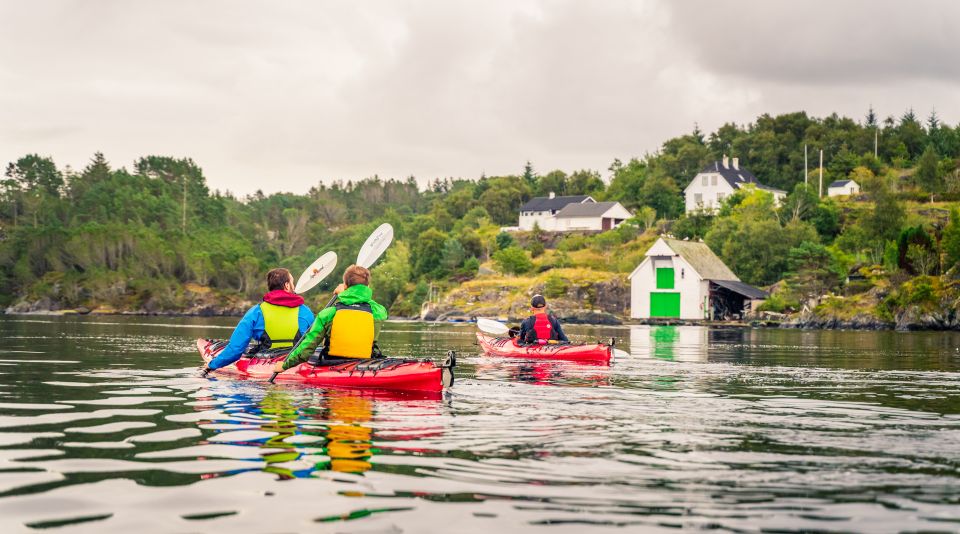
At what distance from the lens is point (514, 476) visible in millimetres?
8312

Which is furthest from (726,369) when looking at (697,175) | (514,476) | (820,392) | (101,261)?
(101,261)

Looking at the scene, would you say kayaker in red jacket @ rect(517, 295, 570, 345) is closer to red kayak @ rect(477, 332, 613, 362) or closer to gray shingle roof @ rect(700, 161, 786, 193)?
red kayak @ rect(477, 332, 613, 362)

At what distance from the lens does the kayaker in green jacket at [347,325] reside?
15.2m

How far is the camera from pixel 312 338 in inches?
611

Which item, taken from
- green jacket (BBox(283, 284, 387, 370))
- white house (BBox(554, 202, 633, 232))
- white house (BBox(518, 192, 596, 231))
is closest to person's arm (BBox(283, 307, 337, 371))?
green jacket (BBox(283, 284, 387, 370))

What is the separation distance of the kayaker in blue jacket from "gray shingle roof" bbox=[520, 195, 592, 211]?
370 ft

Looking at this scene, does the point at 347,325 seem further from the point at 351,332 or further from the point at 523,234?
the point at 523,234

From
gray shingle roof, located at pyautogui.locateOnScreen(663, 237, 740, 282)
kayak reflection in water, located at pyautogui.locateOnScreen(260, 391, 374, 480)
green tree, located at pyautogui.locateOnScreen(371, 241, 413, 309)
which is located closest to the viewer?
kayak reflection in water, located at pyautogui.locateOnScreen(260, 391, 374, 480)

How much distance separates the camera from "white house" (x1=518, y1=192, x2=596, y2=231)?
128 meters

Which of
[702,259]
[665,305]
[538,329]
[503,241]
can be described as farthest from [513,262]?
[538,329]

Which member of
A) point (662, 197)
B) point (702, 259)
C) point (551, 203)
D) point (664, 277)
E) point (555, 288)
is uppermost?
point (551, 203)

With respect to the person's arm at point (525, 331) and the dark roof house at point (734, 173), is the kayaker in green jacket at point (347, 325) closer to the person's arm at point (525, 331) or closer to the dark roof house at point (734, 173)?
the person's arm at point (525, 331)

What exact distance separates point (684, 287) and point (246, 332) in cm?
6942

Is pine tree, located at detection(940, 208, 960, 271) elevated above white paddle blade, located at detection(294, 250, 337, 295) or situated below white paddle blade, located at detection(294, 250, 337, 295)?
above
